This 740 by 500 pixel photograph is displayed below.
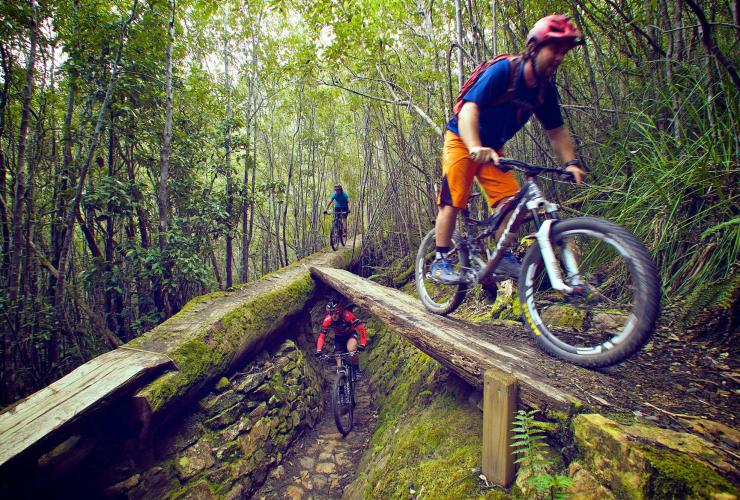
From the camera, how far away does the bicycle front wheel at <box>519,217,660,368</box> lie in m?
1.39

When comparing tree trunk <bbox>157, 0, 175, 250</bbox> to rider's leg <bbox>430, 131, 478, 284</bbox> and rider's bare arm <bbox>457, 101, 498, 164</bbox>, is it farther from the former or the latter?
rider's bare arm <bbox>457, 101, 498, 164</bbox>

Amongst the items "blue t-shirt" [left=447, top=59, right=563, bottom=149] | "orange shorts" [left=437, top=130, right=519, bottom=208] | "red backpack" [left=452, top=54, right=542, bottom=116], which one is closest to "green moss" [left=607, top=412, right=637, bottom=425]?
"orange shorts" [left=437, top=130, right=519, bottom=208]

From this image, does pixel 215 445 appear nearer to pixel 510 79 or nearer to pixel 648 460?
pixel 648 460

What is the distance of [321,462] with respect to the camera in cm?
375

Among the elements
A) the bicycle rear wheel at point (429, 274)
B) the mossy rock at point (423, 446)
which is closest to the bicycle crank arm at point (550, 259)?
the bicycle rear wheel at point (429, 274)

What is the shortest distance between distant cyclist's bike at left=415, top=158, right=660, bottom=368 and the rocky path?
7.90ft

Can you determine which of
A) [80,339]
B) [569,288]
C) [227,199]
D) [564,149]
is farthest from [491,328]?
[80,339]

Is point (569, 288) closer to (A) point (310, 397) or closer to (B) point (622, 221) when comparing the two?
(B) point (622, 221)

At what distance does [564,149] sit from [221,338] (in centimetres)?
363

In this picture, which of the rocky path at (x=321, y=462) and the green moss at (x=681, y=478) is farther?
the rocky path at (x=321, y=462)

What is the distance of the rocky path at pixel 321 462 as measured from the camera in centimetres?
326

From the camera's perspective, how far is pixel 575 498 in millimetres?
1186

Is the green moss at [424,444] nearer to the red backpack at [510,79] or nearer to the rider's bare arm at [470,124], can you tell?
the rider's bare arm at [470,124]

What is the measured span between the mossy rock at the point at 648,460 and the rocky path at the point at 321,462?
113 inches
